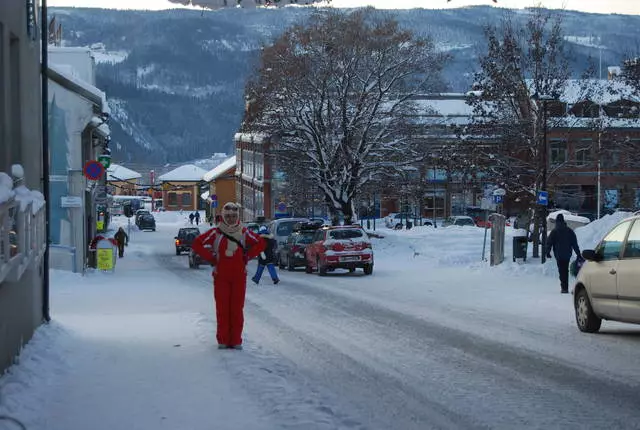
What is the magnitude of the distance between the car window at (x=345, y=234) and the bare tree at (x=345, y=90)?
16.2m

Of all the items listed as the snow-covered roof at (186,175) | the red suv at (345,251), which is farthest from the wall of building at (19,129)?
the snow-covered roof at (186,175)

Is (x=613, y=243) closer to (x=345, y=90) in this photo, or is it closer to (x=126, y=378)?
(x=126, y=378)

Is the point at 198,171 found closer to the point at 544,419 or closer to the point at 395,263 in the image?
the point at 395,263

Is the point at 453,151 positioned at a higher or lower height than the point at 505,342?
higher

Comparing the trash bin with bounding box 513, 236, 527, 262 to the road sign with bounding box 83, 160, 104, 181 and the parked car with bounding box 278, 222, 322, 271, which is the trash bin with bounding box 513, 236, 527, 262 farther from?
the road sign with bounding box 83, 160, 104, 181

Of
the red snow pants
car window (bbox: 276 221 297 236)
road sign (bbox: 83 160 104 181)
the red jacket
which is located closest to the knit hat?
the red jacket

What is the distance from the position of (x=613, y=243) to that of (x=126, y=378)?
7498 millimetres

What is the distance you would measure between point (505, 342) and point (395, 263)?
27386 mm

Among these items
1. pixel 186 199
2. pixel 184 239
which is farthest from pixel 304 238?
pixel 186 199

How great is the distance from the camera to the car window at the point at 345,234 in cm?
3459

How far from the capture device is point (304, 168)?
52656mm

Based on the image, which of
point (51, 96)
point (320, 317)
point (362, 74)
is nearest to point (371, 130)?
point (362, 74)

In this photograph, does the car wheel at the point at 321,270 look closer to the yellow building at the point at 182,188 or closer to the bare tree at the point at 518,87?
the bare tree at the point at 518,87

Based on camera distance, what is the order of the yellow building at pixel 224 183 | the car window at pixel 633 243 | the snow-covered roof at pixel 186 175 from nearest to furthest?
the car window at pixel 633 243 < the yellow building at pixel 224 183 < the snow-covered roof at pixel 186 175
